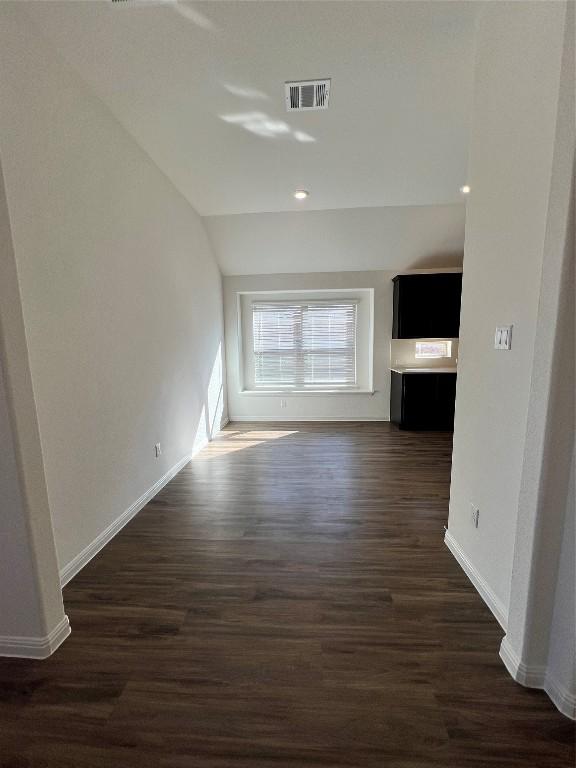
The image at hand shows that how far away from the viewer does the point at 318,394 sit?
5488 millimetres

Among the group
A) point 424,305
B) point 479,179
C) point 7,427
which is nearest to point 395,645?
point 7,427

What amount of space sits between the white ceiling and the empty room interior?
17mm

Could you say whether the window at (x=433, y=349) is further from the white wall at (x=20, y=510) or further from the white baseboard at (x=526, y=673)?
the white wall at (x=20, y=510)

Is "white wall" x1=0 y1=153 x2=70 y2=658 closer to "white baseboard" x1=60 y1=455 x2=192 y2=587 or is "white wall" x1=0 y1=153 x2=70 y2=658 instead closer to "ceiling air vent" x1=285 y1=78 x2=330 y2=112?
"white baseboard" x1=60 y1=455 x2=192 y2=587

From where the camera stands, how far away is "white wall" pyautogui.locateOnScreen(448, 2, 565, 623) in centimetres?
129

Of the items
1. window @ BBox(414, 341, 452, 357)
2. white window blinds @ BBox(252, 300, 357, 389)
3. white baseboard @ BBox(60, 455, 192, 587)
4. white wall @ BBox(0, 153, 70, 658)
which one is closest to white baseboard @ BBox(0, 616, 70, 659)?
white wall @ BBox(0, 153, 70, 658)

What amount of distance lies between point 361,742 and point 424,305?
4698mm

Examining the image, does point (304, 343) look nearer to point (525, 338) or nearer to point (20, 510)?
point (525, 338)

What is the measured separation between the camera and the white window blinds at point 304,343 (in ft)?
18.1

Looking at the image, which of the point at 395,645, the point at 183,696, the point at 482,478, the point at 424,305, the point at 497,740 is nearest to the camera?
the point at 497,740

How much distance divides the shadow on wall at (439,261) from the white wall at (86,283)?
→ 351 cm

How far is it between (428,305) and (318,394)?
2.13 metres

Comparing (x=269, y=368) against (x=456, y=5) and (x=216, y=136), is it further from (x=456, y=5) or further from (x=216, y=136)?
(x=456, y=5)

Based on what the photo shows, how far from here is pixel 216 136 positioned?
2627mm
